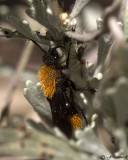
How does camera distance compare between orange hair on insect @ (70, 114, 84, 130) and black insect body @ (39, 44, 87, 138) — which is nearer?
orange hair on insect @ (70, 114, 84, 130)

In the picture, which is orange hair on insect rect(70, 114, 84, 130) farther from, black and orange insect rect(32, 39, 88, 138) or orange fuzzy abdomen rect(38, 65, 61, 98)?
orange fuzzy abdomen rect(38, 65, 61, 98)

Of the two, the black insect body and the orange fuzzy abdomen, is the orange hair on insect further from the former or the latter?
the orange fuzzy abdomen

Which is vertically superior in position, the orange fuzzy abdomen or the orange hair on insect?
the orange fuzzy abdomen

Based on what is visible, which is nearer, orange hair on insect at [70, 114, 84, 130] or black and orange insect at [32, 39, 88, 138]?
orange hair on insect at [70, 114, 84, 130]

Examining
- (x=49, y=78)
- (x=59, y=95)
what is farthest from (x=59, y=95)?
(x=49, y=78)

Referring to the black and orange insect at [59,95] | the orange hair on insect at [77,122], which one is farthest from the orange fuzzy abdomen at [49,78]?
the orange hair on insect at [77,122]

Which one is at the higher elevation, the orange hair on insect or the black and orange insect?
the black and orange insect

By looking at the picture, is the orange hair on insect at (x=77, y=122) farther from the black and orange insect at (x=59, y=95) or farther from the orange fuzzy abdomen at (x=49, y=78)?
the orange fuzzy abdomen at (x=49, y=78)

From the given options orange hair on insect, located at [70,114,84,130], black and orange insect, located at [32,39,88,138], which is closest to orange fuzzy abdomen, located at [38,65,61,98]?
black and orange insect, located at [32,39,88,138]
